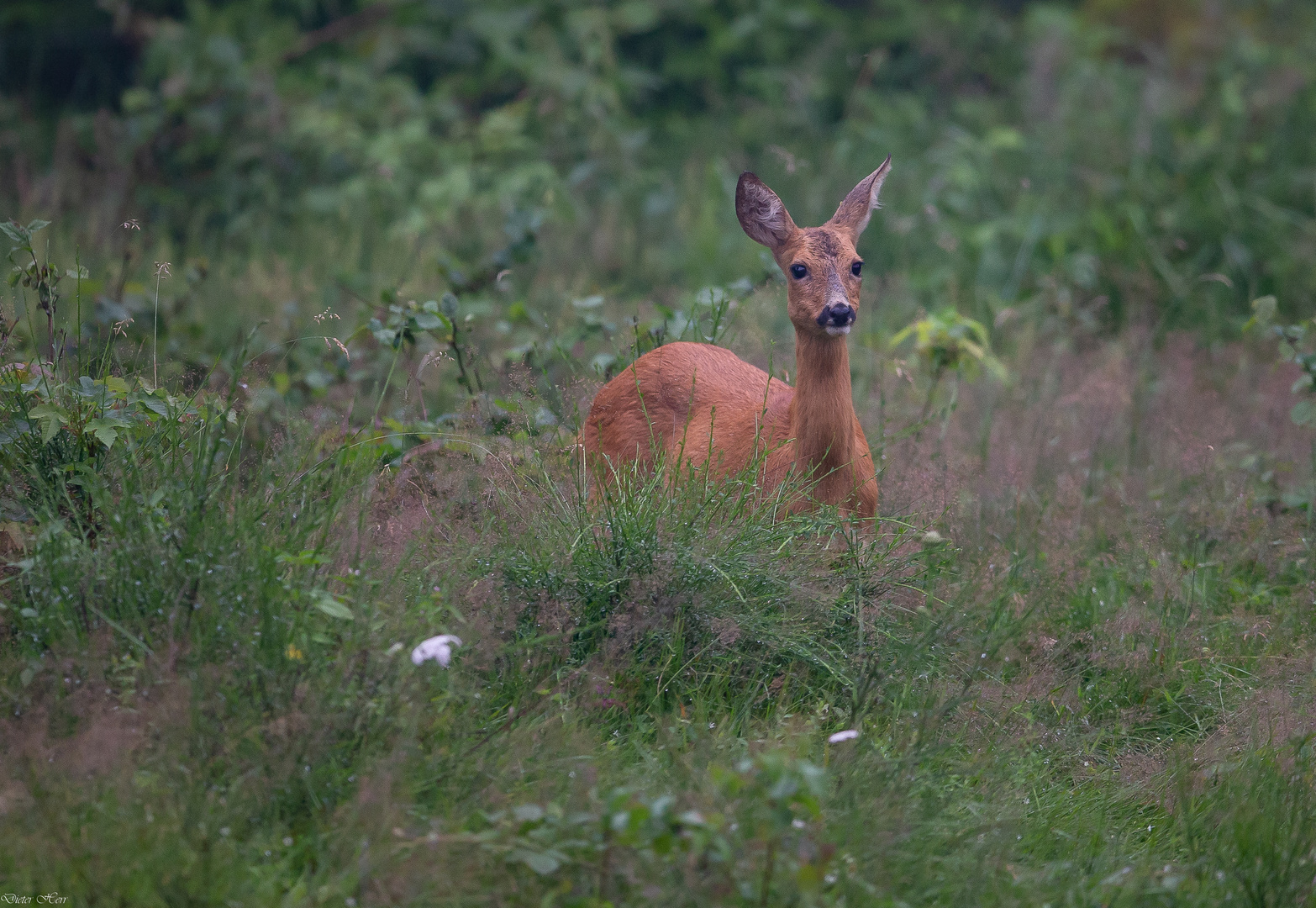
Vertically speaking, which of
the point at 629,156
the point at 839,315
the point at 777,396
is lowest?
the point at 777,396

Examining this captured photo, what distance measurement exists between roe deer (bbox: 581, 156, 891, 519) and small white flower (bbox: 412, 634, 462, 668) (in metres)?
0.98

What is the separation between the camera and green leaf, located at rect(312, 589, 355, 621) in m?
2.67

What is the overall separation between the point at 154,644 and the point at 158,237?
5.23 m

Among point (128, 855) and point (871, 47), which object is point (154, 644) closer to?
point (128, 855)

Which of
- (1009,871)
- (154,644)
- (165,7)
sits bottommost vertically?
(1009,871)

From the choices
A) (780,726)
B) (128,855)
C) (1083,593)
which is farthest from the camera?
(1083,593)

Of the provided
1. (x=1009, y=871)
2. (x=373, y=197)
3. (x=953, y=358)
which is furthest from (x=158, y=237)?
(x=1009, y=871)

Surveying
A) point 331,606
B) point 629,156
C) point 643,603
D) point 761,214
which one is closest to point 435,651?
point 331,606

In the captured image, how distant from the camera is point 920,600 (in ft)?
11.0

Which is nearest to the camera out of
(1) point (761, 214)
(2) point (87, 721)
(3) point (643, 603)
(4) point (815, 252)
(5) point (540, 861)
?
(5) point (540, 861)

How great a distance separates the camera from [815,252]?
3.64 metres

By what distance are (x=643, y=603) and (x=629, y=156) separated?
580 cm

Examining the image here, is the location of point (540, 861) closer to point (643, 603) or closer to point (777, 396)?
point (643, 603)

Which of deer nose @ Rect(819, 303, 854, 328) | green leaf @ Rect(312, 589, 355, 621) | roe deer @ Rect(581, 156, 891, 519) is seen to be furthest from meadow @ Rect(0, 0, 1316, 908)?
deer nose @ Rect(819, 303, 854, 328)
